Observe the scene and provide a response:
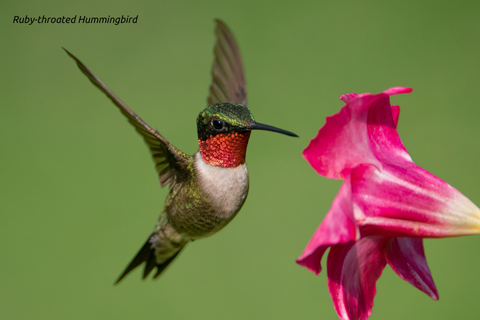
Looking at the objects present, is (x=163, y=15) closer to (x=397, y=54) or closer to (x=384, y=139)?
(x=397, y=54)

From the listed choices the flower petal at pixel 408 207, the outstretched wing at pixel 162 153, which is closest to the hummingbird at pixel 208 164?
the outstretched wing at pixel 162 153

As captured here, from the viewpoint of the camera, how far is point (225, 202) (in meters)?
0.67

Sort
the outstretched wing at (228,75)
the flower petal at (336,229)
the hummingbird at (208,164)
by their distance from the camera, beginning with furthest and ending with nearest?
the outstretched wing at (228,75)
the hummingbird at (208,164)
the flower petal at (336,229)

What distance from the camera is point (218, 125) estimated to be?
1.98 feet

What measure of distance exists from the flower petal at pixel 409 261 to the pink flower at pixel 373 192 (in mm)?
15

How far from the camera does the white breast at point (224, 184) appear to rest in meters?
0.65

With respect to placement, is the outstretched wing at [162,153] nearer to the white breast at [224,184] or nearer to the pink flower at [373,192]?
the white breast at [224,184]

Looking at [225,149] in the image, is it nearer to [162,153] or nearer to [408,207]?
[162,153]

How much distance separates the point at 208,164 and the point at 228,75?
30 centimetres

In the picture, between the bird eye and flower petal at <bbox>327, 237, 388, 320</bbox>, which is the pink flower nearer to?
flower petal at <bbox>327, 237, 388, 320</bbox>

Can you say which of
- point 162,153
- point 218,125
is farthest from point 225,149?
point 162,153

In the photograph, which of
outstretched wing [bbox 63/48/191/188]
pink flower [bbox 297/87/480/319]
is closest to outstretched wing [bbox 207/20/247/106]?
outstretched wing [bbox 63/48/191/188]

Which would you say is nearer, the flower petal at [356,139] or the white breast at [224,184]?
the flower petal at [356,139]

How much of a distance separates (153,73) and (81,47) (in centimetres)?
48
